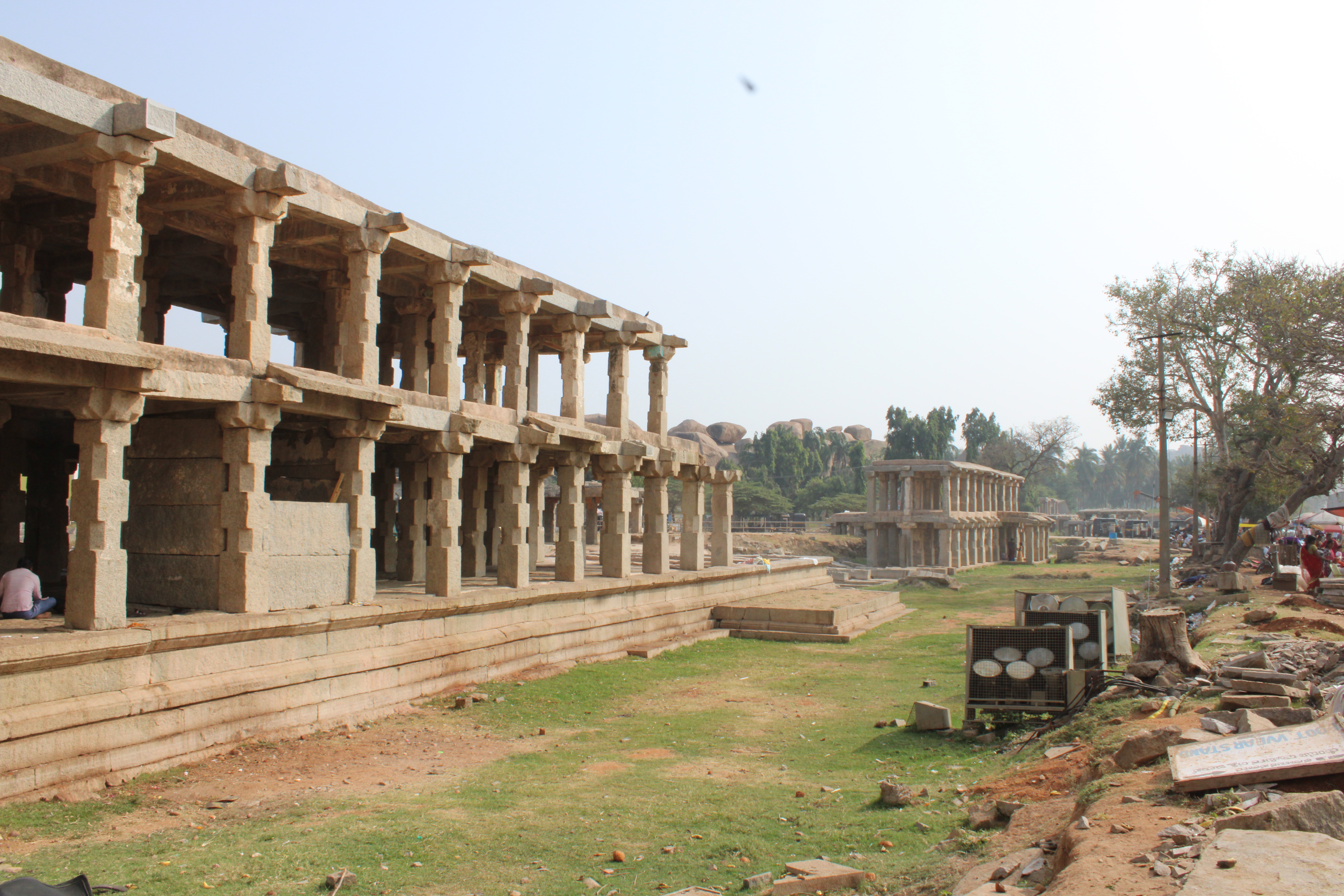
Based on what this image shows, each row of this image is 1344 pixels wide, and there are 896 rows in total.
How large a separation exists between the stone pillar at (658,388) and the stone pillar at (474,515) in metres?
3.78

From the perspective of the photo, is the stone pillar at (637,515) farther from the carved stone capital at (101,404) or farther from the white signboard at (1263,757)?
the white signboard at (1263,757)

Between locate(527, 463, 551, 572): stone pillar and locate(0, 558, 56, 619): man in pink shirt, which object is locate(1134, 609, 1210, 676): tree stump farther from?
locate(527, 463, 551, 572): stone pillar

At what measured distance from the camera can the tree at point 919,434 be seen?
7162 cm

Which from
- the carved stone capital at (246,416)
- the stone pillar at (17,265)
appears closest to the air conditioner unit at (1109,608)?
the carved stone capital at (246,416)

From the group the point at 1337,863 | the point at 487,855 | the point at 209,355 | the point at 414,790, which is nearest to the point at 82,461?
the point at 209,355

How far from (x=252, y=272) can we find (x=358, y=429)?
7.99 feet

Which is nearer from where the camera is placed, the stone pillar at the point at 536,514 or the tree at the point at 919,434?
the stone pillar at the point at 536,514

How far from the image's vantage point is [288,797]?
861 centimetres

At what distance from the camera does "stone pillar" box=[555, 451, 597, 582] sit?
1748 centimetres

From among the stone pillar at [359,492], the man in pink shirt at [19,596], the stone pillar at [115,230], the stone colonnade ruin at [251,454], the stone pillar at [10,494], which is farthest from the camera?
the stone pillar at [10,494]

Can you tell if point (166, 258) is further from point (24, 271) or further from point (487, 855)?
point (487, 855)

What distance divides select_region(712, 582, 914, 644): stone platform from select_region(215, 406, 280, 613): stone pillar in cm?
1208

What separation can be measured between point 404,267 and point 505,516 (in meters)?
4.38

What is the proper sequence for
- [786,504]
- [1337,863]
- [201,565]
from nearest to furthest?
[1337,863], [201,565], [786,504]
